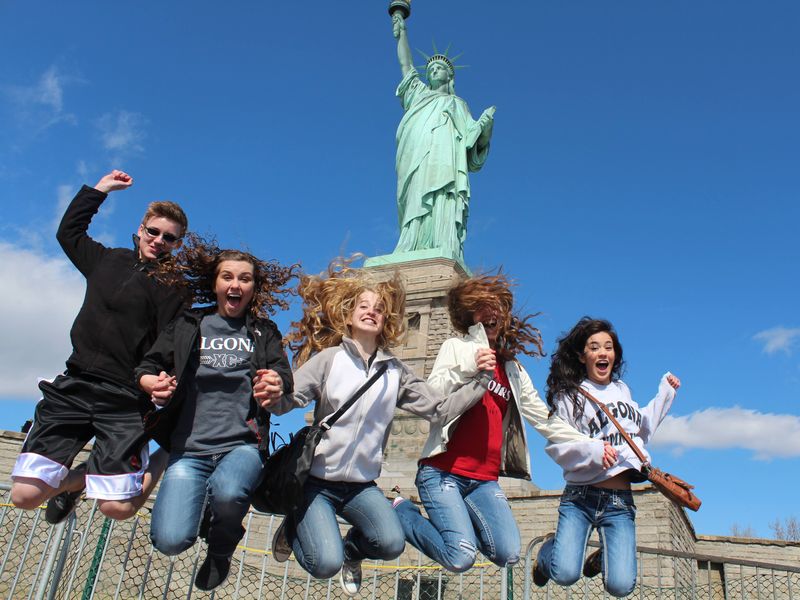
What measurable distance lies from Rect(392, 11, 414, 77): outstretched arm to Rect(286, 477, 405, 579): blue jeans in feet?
62.0

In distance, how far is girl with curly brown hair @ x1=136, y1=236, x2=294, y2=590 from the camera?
3.38 m

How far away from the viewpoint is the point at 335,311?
433 cm

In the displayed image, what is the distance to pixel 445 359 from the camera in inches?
173

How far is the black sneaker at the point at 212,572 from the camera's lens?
3.54 meters

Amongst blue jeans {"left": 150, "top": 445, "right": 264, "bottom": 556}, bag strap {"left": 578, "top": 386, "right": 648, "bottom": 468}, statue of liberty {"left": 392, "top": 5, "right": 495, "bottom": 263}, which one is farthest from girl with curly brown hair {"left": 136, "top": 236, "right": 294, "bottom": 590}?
statue of liberty {"left": 392, "top": 5, "right": 495, "bottom": 263}

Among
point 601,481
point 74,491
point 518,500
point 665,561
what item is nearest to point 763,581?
point 665,561

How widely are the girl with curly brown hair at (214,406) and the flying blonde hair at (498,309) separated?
144cm

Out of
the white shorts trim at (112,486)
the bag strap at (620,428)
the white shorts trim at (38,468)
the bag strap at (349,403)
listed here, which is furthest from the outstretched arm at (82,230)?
the bag strap at (620,428)

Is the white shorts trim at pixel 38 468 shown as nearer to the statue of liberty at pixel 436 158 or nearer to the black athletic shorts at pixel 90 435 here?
the black athletic shorts at pixel 90 435

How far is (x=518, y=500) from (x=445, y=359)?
27.0 feet

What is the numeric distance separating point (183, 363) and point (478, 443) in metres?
1.95

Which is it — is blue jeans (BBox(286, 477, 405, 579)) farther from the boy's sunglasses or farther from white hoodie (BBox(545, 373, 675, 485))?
the boy's sunglasses

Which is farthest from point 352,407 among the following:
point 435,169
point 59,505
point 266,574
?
point 435,169

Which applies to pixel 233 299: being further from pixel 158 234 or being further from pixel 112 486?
pixel 112 486
